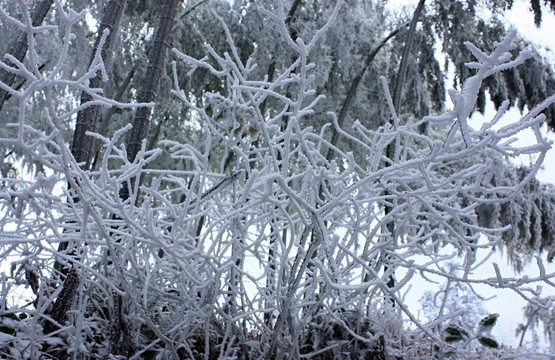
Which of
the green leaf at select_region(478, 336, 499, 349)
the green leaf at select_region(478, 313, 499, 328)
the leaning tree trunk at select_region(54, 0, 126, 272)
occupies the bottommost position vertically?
the green leaf at select_region(478, 336, 499, 349)

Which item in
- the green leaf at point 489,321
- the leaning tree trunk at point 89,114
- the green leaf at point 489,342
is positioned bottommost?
the green leaf at point 489,342

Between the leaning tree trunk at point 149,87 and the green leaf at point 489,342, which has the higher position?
the leaning tree trunk at point 149,87

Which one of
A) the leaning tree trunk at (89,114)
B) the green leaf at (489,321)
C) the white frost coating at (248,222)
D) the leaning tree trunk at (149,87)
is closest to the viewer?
the white frost coating at (248,222)

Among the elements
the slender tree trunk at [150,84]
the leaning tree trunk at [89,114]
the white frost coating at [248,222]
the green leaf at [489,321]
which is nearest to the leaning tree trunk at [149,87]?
the slender tree trunk at [150,84]

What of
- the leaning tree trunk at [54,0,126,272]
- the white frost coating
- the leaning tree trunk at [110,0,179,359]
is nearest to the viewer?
the white frost coating

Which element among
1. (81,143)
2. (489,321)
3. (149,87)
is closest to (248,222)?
(489,321)

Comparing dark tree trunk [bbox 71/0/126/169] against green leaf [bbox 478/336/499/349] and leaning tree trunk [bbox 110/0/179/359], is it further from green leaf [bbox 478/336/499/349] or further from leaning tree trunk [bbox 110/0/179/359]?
green leaf [bbox 478/336/499/349]

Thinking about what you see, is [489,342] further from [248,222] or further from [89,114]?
[89,114]

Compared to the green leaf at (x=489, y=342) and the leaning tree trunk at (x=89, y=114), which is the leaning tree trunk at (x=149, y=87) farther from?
the green leaf at (x=489, y=342)

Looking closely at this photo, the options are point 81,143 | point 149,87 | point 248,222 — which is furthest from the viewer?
point 149,87

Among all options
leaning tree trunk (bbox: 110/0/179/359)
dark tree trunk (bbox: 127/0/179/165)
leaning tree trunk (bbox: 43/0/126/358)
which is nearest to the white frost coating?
leaning tree trunk (bbox: 43/0/126/358)

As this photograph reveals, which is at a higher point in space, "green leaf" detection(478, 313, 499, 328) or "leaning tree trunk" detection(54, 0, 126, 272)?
"leaning tree trunk" detection(54, 0, 126, 272)

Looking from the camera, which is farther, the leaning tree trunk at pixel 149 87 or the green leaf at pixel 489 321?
the leaning tree trunk at pixel 149 87

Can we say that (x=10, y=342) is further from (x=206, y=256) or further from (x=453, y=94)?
(x=453, y=94)
